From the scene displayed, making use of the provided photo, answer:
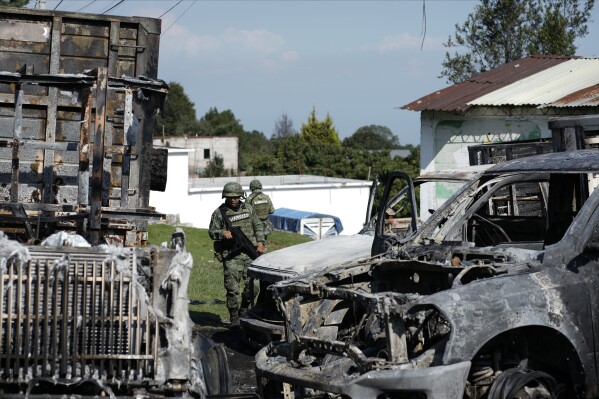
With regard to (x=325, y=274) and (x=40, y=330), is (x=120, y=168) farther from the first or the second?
(x=40, y=330)

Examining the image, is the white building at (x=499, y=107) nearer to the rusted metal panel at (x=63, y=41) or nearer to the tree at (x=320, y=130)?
the rusted metal panel at (x=63, y=41)

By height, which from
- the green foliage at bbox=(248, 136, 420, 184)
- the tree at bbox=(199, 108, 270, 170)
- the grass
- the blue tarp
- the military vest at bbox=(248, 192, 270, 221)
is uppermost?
the tree at bbox=(199, 108, 270, 170)

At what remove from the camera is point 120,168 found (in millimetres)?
9945

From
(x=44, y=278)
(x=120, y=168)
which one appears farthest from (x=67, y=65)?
(x=44, y=278)

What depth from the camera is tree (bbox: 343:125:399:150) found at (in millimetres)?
91812

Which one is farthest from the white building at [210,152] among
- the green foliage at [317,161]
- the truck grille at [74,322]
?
the truck grille at [74,322]

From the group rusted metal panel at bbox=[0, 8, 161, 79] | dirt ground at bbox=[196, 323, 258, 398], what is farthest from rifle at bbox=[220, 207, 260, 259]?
rusted metal panel at bbox=[0, 8, 161, 79]

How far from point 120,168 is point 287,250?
1.98m

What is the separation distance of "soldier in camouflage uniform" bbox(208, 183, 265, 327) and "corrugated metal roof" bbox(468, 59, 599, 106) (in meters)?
9.54

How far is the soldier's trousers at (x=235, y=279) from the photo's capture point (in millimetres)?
12038

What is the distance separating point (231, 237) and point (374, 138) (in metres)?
83.8

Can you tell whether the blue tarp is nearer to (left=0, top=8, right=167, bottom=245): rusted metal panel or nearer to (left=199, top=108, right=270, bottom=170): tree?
(left=0, top=8, right=167, bottom=245): rusted metal panel

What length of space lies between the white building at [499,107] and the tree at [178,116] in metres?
55.6

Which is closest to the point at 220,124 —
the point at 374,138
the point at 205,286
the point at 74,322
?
the point at 374,138
